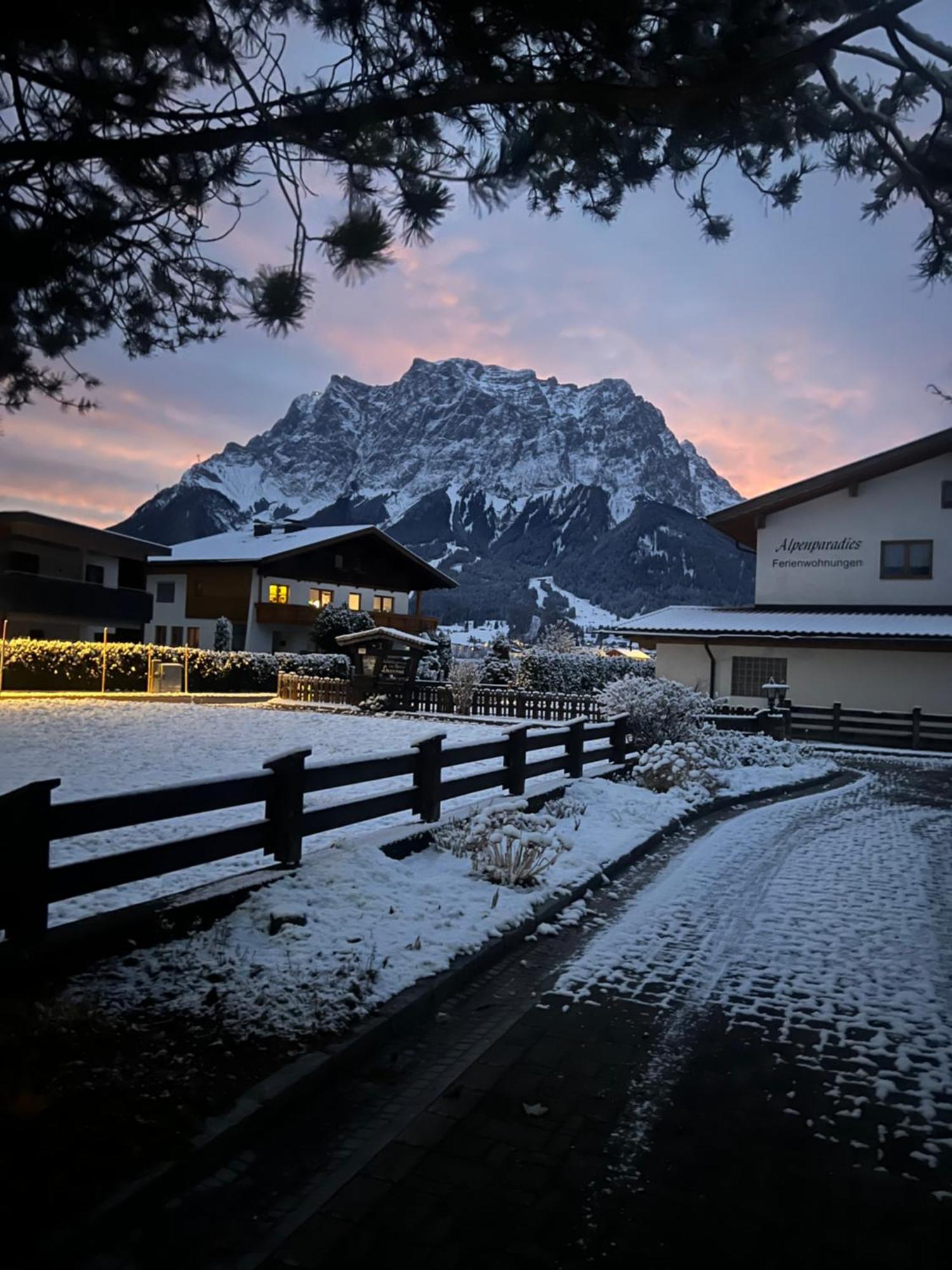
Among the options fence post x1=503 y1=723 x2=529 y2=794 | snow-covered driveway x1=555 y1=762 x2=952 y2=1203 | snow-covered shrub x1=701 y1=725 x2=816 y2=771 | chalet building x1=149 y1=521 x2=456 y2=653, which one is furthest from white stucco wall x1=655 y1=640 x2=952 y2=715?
chalet building x1=149 y1=521 x2=456 y2=653

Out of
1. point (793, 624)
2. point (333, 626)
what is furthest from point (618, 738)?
point (333, 626)

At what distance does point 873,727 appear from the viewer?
83.3ft

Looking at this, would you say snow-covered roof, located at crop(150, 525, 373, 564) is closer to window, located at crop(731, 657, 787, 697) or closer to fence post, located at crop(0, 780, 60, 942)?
window, located at crop(731, 657, 787, 697)

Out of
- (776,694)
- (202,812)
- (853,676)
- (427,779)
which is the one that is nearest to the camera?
(202,812)

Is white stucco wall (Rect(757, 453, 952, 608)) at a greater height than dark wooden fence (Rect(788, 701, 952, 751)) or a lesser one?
greater

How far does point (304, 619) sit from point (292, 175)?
1710 inches

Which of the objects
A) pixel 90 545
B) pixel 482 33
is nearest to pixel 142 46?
pixel 482 33

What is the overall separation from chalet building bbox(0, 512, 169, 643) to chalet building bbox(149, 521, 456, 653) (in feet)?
12.6

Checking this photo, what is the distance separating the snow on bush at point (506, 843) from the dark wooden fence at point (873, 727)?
18.6m

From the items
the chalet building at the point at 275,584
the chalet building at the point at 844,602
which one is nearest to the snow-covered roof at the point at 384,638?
the chalet building at the point at 844,602

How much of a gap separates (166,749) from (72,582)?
25.8 m

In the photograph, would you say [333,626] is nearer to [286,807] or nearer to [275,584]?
[275,584]

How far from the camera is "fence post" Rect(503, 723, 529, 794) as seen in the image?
34.8 feet

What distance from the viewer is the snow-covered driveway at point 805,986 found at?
12.8 ft
